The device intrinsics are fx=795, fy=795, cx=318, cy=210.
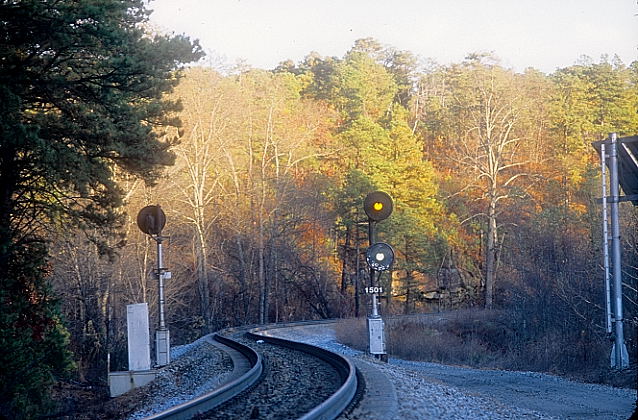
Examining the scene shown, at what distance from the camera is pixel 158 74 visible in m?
18.1

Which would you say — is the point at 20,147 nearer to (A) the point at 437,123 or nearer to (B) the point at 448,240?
(B) the point at 448,240

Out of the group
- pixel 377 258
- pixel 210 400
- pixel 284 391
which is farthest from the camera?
pixel 377 258

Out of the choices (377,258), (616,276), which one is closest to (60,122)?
(377,258)

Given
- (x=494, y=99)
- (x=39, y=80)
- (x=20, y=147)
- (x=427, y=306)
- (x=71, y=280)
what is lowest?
(x=427, y=306)

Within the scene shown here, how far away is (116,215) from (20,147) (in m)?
4.16

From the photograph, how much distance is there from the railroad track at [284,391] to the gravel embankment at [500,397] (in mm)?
785

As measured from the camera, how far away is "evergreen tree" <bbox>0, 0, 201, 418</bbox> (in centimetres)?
1574

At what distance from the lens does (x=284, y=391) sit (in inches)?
567

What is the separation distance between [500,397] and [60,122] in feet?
36.5

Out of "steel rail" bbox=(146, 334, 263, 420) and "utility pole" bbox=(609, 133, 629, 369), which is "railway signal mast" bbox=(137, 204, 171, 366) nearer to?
"steel rail" bbox=(146, 334, 263, 420)

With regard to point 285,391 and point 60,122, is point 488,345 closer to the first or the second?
point 285,391

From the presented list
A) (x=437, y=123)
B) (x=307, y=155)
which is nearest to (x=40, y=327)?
Result: (x=307, y=155)

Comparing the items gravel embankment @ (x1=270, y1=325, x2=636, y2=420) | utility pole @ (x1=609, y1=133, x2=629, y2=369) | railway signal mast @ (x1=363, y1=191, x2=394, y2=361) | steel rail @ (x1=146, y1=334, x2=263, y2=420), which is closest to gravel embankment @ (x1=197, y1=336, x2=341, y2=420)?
steel rail @ (x1=146, y1=334, x2=263, y2=420)

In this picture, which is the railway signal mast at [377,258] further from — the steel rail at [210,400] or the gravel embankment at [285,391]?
the steel rail at [210,400]
